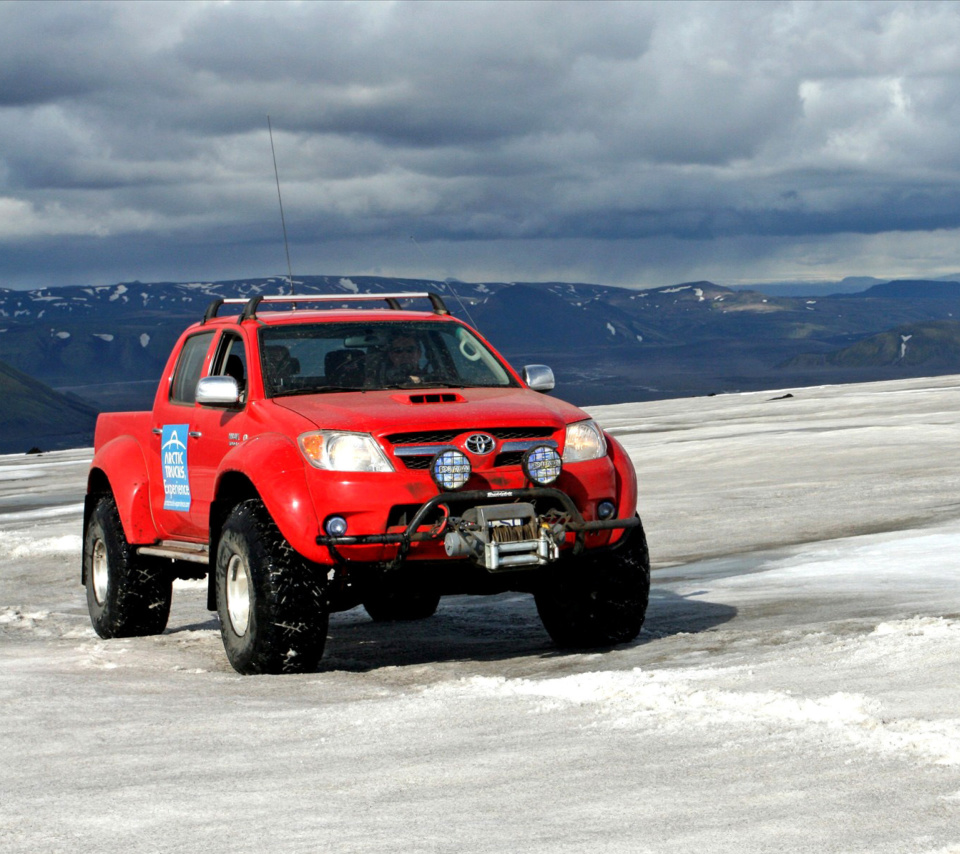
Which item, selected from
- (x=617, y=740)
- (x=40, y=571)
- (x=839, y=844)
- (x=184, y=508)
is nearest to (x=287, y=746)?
(x=617, y=740)

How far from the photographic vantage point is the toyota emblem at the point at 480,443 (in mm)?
6934

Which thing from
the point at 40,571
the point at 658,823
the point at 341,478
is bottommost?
the point at 40,571

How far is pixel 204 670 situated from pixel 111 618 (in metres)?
1.83

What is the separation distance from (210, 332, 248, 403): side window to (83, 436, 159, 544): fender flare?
3.25 ft

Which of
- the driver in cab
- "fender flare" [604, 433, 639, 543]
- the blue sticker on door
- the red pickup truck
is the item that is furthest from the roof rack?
"fender flare" [604, 433, 639, 543]

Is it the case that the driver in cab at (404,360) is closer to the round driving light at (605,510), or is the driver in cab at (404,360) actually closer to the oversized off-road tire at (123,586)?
the round driving light at (605,510)

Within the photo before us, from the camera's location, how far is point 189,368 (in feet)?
29.7

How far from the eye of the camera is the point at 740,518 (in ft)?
50.2

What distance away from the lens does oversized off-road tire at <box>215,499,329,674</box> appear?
6.99 m

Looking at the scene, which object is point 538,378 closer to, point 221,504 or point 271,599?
point 221,504

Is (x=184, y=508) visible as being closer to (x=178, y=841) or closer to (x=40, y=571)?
(x=178, y=841)

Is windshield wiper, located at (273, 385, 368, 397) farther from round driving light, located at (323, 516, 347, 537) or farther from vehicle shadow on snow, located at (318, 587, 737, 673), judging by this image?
vehicle shadow on snow, located at (318, 587, 737, 673)

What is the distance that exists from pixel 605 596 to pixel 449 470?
142 centimetres

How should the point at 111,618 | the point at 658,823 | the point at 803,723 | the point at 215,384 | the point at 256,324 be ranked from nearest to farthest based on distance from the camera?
the point at 658,823
the point at 803,723
the point at 215,384
the point at 256,324
the point at 111,618
